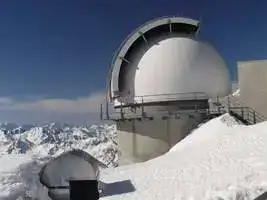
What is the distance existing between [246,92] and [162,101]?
532cm

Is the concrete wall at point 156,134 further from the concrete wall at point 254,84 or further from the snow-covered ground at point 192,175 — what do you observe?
the snow-covered ground at point 192,175

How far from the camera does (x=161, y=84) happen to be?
93.8 feet

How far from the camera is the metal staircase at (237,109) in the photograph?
26.7 m

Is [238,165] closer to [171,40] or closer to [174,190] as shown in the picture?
[174,190]

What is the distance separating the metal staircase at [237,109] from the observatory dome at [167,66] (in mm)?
901

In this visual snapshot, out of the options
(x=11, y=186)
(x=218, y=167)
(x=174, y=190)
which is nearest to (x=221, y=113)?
(x=218, y=167)

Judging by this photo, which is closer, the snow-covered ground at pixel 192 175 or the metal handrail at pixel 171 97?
the snow-covered ground at pixel 192 175

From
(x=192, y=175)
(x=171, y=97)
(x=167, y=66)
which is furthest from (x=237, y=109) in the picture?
(x=192, y=175)

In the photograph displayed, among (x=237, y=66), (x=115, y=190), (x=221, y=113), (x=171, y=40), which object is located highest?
(x=171, y=40)

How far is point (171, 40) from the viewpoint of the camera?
30297mm

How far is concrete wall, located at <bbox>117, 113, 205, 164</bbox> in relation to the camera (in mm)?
27359

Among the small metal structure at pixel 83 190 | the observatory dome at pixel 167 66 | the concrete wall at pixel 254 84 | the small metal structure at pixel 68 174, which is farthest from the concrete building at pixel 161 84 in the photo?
the small metal structure at pixel 83 190

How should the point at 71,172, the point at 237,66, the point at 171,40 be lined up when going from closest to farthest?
the point at 71,172 < the point at 237,66 < the point at 171,40

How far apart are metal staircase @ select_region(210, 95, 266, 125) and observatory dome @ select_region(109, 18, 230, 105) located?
0.90 metres
